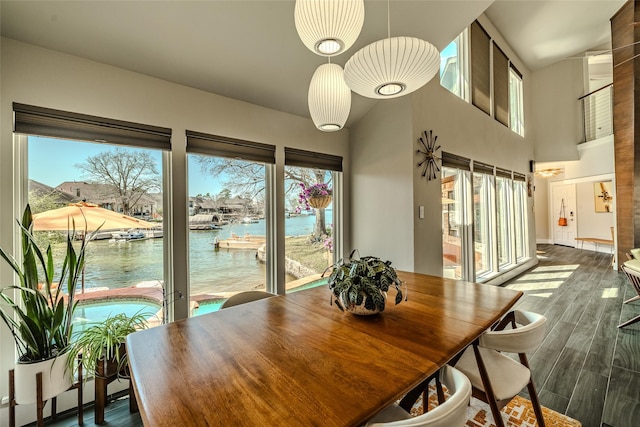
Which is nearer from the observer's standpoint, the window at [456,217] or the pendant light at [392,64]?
the pendant light at [392,64]

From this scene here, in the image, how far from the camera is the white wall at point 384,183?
2938 mm

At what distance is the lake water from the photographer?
A: 6.63 feet

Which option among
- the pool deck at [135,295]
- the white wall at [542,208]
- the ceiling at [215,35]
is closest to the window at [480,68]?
the ceiling at [215,35]

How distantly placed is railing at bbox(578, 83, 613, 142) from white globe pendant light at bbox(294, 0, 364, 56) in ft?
28.3

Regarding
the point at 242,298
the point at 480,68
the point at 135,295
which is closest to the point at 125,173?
the point at 135,295

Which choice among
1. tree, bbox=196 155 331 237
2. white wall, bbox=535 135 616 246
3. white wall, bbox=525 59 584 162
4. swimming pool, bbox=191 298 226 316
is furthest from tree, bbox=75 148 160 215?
white wall, bbox=535 135 616 246

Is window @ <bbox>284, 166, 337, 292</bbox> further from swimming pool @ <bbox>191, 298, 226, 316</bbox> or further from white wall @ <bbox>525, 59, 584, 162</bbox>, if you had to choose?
white wall @ <bbox>525, 59, 584, 162</bbox>

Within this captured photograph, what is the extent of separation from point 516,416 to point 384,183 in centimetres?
222

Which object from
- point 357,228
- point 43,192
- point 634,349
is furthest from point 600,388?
point 43,192

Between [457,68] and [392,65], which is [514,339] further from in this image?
[457,68]

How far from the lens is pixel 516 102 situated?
6262mm

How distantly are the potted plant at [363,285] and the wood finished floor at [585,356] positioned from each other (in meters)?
1.52

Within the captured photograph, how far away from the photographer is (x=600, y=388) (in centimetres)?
194

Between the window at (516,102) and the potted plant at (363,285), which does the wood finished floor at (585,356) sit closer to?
the potted plant at (363,285)
